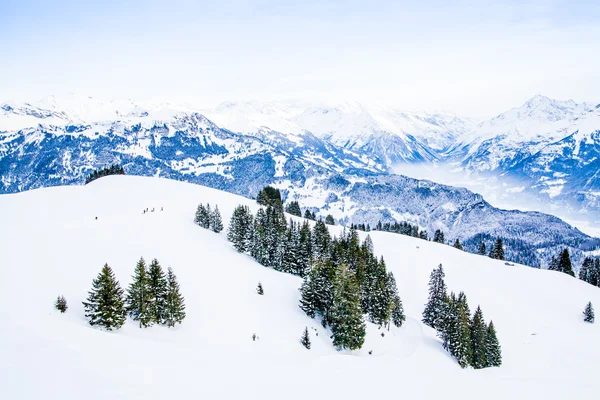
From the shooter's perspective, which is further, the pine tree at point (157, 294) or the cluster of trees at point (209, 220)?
the cluster of trees at point (209, 220)

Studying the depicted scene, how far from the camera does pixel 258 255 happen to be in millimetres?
77375

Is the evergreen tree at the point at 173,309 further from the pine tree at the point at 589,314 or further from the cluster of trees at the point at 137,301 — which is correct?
the pine tree at the point at 589,314

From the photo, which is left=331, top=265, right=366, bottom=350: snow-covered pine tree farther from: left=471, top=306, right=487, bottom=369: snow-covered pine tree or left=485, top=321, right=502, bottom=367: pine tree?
left=485, top=321, right=502, bottom=367: pine tree

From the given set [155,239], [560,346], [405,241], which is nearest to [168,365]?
[155,239]

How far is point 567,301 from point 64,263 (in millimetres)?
107668

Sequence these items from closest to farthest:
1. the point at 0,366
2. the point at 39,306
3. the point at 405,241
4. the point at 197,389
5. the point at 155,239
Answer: the point at 0,366
the point at 197,389
the point at 39,306
the point at 155,239
the point at 405,241

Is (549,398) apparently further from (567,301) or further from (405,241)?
(405,241)

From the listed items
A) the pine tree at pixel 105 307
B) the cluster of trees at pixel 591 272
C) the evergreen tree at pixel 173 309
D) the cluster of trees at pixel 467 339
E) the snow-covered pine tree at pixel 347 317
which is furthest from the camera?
the cluster of trees at pixel 591 272

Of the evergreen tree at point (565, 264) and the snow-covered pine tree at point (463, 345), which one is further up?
the evergreen tree at point (565, 264)

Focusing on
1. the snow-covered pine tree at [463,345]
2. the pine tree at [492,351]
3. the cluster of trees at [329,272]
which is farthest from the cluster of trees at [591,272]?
the snow-covered pine tree at [463,345]

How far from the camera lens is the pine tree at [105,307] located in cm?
3556

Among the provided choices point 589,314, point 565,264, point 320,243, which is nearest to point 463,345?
point 320,243

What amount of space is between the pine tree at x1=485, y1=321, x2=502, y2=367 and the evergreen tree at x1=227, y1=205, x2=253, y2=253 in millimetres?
48739

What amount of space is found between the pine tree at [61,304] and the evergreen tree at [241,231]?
4568 cm
